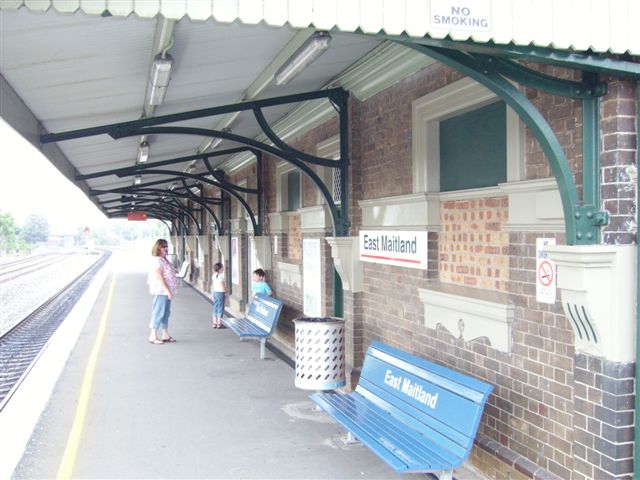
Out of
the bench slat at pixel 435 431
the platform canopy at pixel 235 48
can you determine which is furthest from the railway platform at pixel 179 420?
the platform canopy at pixel 235 48

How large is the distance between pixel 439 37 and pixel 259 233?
8.47 m

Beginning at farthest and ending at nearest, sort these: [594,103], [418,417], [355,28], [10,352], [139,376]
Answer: [10,352]
[139,376]
[418,417]
[594,103]
[355,28]

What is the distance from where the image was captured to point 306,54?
4.05 m

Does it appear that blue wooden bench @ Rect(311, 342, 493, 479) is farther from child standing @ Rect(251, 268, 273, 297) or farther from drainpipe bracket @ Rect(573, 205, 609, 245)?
child standing @ Rect(251, 268, 273, 297)

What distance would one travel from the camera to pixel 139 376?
750 centimetres

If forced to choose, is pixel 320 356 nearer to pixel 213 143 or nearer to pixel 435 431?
pixel 435 431

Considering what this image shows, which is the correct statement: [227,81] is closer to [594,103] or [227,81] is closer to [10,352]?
[594,103]

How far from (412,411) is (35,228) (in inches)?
5659

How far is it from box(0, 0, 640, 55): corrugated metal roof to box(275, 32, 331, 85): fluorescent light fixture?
1.13 metres

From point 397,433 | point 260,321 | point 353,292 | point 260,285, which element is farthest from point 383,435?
point 260,285

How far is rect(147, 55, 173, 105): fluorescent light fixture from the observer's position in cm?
434

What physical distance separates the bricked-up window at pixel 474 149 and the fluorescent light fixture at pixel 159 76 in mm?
2252

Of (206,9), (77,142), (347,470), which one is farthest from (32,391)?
(206,9)

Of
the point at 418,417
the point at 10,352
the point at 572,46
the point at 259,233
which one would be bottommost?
the point at 10,352
